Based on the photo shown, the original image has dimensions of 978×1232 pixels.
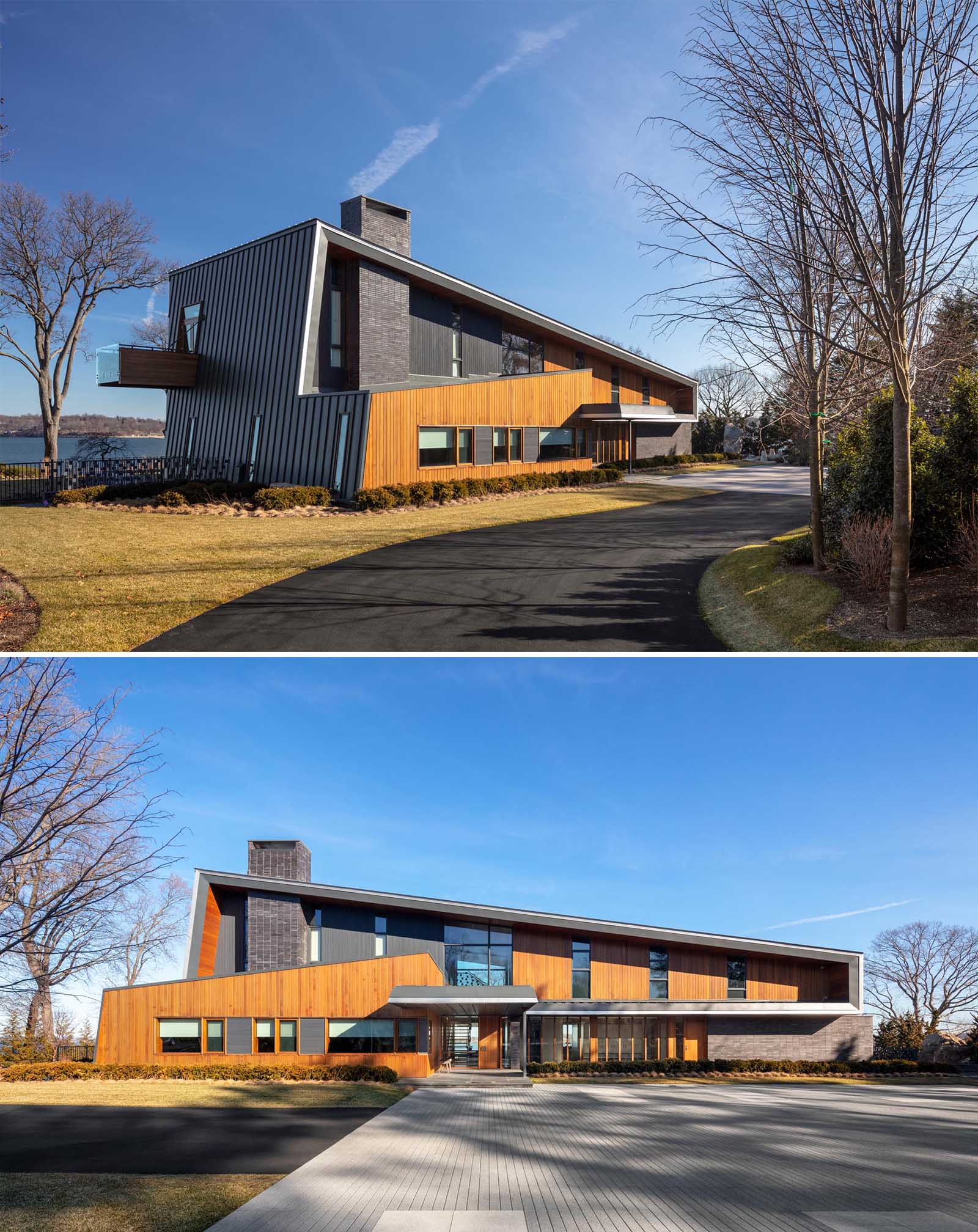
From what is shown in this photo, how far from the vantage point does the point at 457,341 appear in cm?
3491

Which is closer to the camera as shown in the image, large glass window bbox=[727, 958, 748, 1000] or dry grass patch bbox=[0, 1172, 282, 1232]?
dry grass patch bbox=[0, 1172, 282, 1232]

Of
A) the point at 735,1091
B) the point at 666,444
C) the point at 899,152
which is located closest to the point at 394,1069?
the point at 735,1091

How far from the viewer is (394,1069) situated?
1989 cm

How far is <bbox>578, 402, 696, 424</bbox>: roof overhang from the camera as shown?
3891 cm

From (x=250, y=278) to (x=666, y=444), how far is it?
2383cm

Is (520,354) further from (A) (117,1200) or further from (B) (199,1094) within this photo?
(A) (117,1200)

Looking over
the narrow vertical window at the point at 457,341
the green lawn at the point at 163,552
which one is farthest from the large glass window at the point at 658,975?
the narrow vertical window at the point at 457,341

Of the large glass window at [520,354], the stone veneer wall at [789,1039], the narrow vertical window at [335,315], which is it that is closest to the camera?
the stone veneer wall at [789,1039]

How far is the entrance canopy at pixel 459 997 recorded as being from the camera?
66.2 ft

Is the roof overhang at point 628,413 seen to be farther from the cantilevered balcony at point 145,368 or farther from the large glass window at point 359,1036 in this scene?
the large glass window at point 359,1036

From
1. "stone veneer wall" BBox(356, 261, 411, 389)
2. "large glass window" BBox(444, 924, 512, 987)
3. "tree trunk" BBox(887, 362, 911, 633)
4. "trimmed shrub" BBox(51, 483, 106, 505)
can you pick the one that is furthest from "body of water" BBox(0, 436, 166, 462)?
"tree trunk" BBox(887, 362, 911, 633)

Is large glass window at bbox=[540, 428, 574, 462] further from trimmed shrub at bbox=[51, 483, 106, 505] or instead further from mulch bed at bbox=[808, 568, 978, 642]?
mulch bed at bbox=[808, 568, 978, 642]

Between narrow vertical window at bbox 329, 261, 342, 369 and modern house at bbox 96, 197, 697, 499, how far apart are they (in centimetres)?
6

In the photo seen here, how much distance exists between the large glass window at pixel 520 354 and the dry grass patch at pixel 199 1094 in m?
27.3
